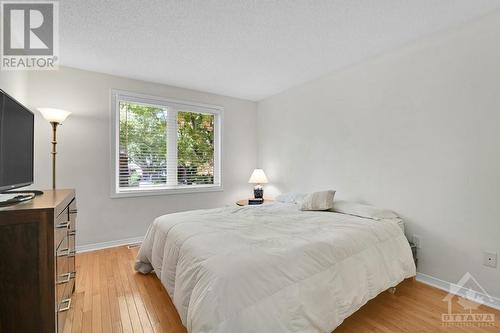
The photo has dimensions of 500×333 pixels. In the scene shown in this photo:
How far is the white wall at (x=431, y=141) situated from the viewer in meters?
1.98

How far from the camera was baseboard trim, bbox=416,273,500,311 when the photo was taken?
1.93 meters

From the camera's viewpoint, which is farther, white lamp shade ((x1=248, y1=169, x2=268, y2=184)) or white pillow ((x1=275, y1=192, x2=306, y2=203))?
white lamp shade ((x1=248, y1=169, x2=268, y2=184))

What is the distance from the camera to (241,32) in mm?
2252

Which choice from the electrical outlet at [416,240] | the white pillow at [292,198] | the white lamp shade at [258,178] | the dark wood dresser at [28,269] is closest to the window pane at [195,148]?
the white lamp shade at [258,178]

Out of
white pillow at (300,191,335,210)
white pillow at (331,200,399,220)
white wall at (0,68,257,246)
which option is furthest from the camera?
white wall at (0,68,257,246)

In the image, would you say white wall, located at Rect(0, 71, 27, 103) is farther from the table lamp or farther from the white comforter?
the table lamp

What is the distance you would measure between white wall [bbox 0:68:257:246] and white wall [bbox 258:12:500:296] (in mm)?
2508

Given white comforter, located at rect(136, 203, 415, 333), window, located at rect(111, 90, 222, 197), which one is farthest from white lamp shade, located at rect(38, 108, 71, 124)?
white comforter, located at rect(136, 203, 415, 333)

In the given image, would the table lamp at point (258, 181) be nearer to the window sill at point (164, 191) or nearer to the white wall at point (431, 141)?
the window sill at point (164, 191)

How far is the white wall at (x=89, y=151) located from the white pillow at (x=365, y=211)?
2.44 metres

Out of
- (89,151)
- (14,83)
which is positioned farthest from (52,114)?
(89,151)

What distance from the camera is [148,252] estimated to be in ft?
7.70

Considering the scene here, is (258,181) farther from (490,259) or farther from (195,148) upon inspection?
(490,259)

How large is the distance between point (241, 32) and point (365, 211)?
6.96 feet
